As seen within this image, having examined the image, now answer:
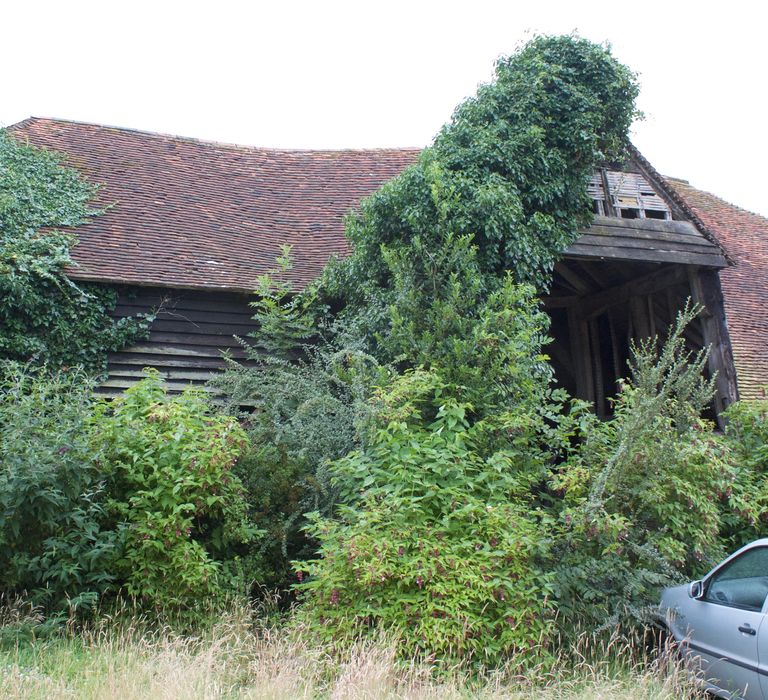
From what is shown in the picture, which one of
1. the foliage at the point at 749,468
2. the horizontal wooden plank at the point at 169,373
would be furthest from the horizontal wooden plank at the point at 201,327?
the foliage at the point at 749,468

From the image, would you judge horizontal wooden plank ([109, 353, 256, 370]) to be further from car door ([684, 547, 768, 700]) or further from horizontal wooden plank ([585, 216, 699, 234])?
car door ([684, 547, 768, 700])

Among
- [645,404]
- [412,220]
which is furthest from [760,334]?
[645,404]

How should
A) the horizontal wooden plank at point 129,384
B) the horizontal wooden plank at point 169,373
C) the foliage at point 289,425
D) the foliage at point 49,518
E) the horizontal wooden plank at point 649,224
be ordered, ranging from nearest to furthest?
the foliage at point 49,518, the foliage at point 289,425, the horizontal wooden plank at point 129,384, the horizontal wooden plank at point 169,373, the horizontal wooden plank at point 649,224

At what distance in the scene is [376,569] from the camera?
5418mm

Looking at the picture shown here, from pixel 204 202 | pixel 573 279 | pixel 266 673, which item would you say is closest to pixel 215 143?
pixel 204 202

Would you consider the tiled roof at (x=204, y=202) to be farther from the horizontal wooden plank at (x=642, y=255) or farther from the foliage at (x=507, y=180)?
the horizontal wooden plank at (x=642, y=255)

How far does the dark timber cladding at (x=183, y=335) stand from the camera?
10383 millimetres

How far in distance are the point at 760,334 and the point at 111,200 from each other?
12.6 m

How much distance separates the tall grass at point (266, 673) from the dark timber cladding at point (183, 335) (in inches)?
194

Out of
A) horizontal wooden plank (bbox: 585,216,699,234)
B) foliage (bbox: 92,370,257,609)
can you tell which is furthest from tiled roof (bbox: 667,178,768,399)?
foliage (bbox: 92,370,257,609)

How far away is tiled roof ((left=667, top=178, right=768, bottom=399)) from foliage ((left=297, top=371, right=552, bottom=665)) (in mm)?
7281

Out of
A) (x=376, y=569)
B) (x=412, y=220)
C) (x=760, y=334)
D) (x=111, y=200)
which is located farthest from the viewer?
(x=760, y=334)

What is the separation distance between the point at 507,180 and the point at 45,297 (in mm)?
6435

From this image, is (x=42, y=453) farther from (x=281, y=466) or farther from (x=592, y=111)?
(x=592, y=111)
